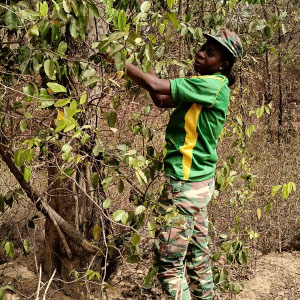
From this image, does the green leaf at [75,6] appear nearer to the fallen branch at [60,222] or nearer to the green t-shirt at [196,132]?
the green t-shirt at [196,132]

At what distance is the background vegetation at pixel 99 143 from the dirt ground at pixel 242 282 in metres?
0.08

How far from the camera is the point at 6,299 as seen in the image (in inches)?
118

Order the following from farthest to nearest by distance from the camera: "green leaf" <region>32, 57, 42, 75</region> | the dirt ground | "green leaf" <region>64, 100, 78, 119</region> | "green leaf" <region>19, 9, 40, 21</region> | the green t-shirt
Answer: the dirt ground → the green t-shirt → "green leaf" <region>32, 57, 42, 75</region> → "green leaf" <region>19, 9, 40, 21</region> → "green leaf" <region>64, 100, 78, 119</region>

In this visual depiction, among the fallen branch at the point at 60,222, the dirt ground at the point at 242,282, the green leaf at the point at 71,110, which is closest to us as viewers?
the green leaf at the point at 71,110

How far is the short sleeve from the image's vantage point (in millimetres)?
2176

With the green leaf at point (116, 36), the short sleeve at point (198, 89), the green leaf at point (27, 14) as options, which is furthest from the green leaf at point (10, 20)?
the short sleeve at point (198, 89)

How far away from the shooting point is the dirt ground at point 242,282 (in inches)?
127

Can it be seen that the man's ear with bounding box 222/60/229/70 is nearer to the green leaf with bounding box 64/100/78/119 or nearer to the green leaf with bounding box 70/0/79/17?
the green leaf with bounding box 70/0/79/17

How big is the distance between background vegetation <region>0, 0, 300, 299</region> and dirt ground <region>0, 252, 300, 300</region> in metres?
0.08

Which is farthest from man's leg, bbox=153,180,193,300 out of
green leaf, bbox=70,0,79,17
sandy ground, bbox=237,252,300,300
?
sandy ground, bbox=237,252,300,300

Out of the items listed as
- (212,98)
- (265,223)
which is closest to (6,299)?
(212,98)

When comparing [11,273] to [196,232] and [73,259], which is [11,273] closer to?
[73,259]

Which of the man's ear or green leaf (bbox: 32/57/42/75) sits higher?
green leaf (bbox: 32/57/42/75)

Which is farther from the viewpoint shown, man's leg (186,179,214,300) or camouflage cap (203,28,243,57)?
man's leg (186,179,214,300)
